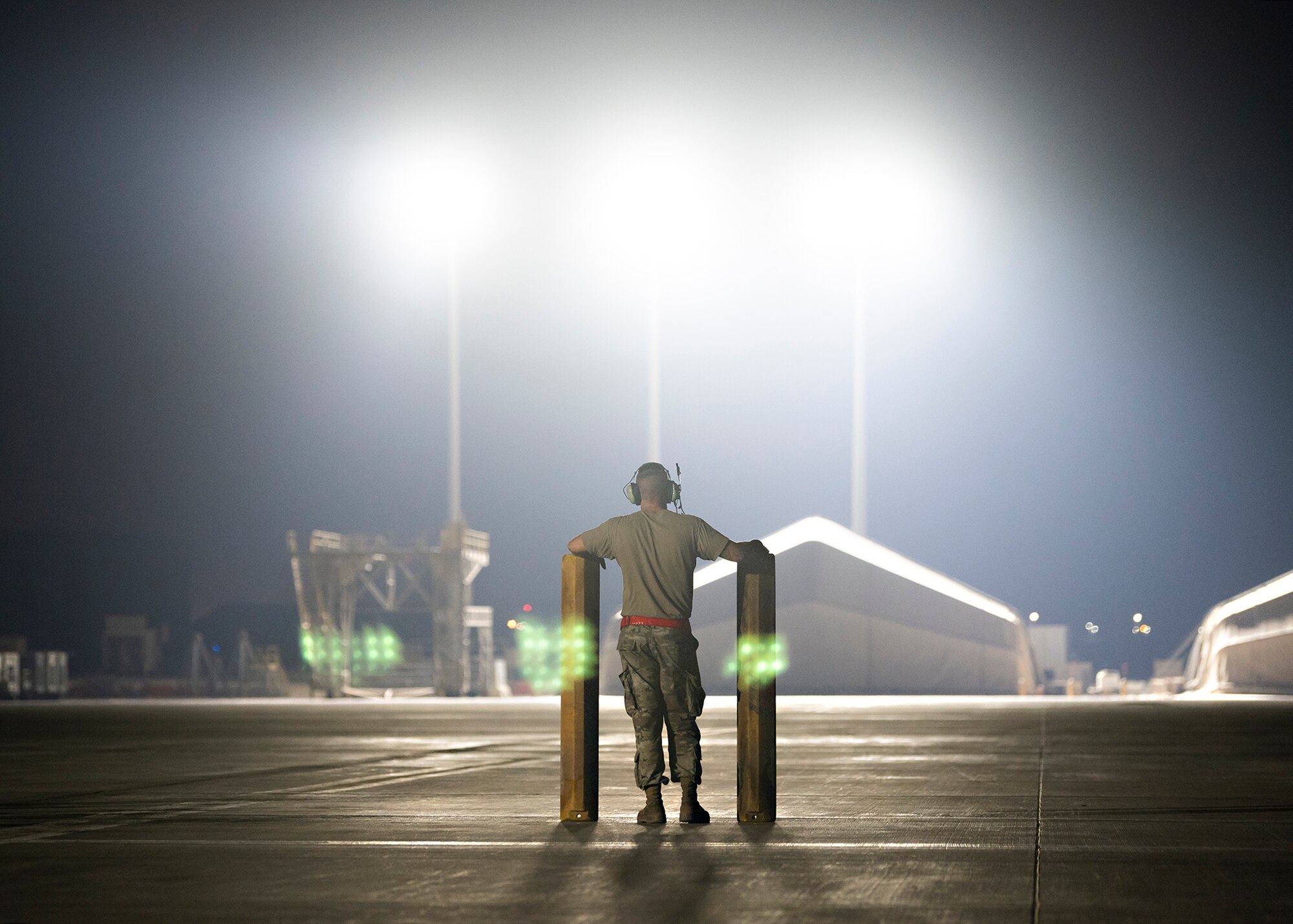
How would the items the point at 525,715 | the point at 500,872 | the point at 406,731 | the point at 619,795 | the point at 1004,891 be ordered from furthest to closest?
1. the point at 525,715
2. the point at 406,731
3. the point at 619,795
4. the point at 500,872
5. the point at 1004,891

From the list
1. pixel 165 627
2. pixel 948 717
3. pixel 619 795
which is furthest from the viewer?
pixel 165 627

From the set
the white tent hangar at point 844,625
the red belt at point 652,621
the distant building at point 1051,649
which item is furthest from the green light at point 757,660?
the distant building at point 1051,649

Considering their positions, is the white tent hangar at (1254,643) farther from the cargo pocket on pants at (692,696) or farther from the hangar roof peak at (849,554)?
the cargo pocket on pants at (692,696)

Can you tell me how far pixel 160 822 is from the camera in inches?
345

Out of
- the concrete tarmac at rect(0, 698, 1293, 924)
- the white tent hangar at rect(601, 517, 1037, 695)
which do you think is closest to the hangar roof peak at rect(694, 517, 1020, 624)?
the white tent hangar at rect(601, 517, 1037, 695)

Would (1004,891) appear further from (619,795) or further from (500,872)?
→ (619,795)

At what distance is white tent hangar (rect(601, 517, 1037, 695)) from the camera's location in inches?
2758

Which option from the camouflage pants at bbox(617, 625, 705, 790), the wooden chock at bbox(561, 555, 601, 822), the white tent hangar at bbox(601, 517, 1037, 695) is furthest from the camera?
the white tent hangar at bbox(601, 517, 1037, 695)

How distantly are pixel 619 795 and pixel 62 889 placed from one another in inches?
191

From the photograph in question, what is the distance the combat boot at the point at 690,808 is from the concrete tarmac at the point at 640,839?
0.39 ft

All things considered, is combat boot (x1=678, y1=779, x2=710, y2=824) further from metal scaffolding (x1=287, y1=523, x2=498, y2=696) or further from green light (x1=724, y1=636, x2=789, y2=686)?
metal scaffolding (x1=287, y1=523, x2=498, y2=696)

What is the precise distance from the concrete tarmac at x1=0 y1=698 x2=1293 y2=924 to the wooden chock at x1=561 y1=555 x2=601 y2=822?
20cm

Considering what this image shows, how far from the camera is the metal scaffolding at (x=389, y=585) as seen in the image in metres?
83.5

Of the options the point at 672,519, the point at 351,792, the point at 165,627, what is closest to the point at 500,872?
the point at 672,519
